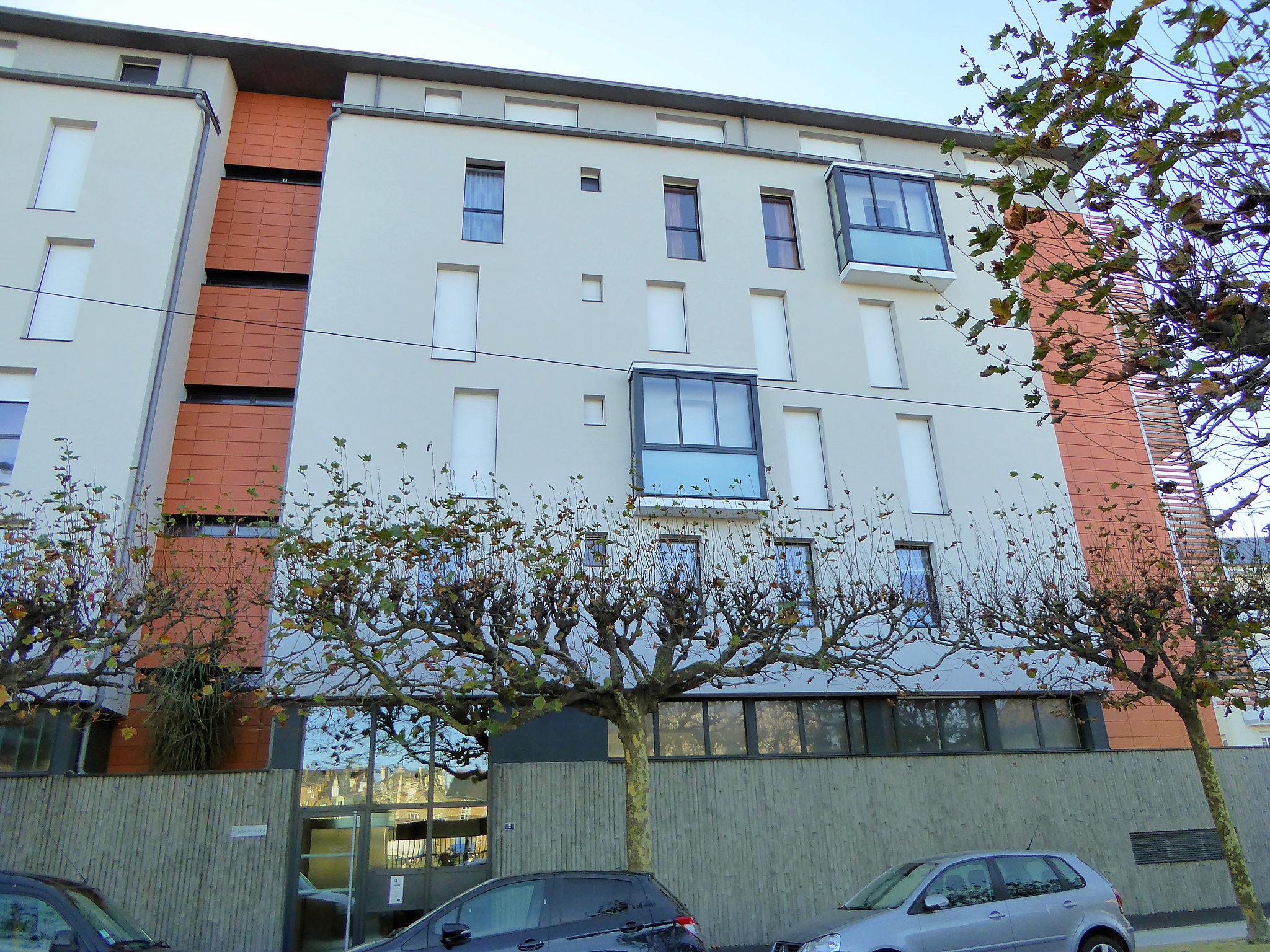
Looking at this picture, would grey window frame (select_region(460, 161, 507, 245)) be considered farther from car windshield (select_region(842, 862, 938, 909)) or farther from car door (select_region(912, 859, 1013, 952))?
car door (select_region(912, 859, 1013, 952))

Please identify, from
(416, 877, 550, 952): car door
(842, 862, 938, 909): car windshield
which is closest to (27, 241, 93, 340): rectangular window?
Result: (416, 877, 550, 952): car door

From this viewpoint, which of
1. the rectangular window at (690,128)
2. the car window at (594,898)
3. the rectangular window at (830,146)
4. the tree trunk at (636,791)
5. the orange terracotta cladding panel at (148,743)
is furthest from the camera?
the rectangular window at (830,146)

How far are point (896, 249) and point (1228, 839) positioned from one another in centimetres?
1304

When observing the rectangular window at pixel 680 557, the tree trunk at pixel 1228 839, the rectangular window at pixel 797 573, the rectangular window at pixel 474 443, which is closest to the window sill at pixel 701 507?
the rectangular window at pixel 680 557

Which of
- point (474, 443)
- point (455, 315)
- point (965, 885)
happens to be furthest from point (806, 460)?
point (965, 885)

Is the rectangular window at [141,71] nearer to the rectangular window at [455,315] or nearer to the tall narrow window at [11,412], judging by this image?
the tall narrow window at [11,412]

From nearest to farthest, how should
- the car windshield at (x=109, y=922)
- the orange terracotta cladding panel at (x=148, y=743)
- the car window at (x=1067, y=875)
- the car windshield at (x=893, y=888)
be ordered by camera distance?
the car windshield at (x=109, y=922) < the car windshield at (x=893, y=888) < the car window at (x=1067, y=875) < the orange terracotta cladding panel at (x=148, y=743)

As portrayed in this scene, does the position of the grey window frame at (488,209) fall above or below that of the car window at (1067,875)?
above

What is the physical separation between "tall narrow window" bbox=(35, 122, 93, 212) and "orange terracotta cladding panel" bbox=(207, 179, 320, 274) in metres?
2.71

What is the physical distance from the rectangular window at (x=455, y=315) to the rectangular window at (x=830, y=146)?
952 cm

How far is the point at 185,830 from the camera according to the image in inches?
538

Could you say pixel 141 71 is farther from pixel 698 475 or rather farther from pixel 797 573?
pixel 797 573

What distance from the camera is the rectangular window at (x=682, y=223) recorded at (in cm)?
2084

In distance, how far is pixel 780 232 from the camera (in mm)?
21578
